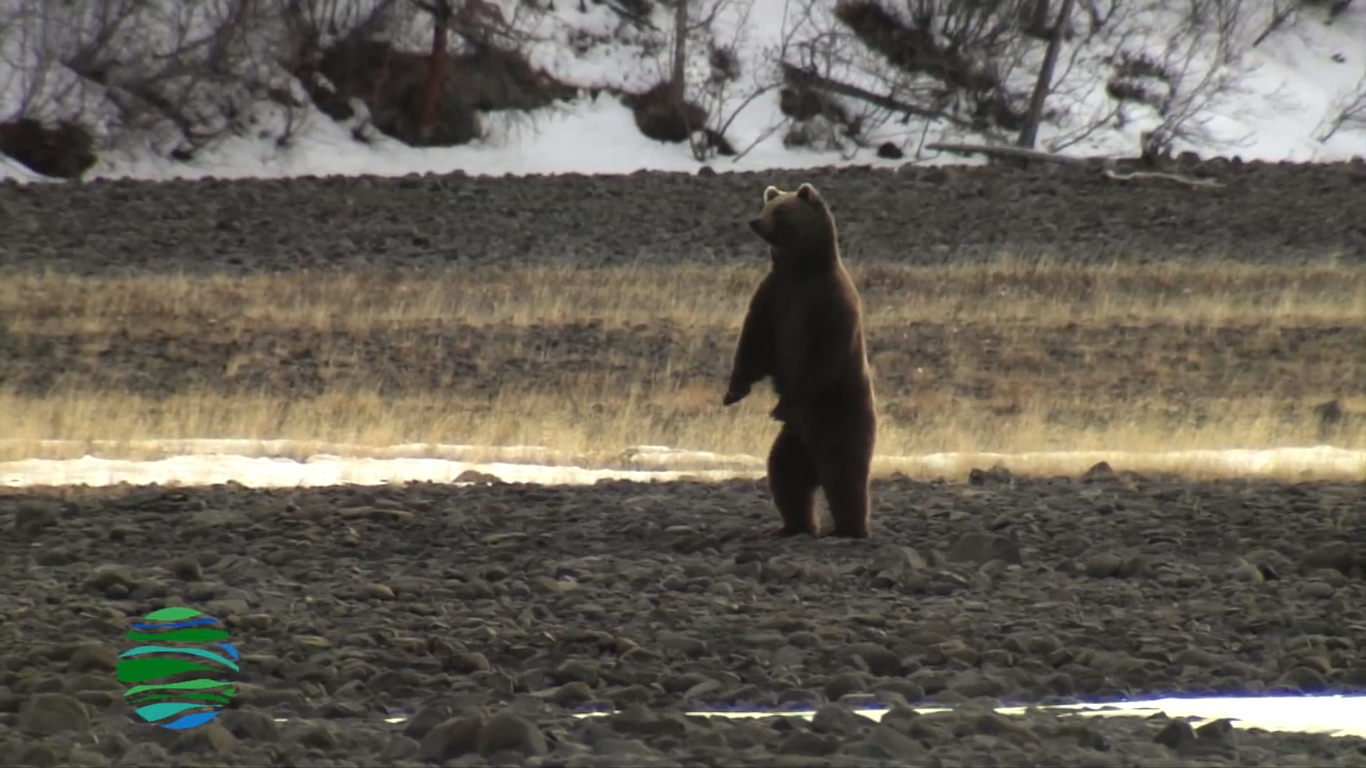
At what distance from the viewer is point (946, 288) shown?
22781 millimetres

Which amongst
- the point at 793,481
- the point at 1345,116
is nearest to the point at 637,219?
the point at 793,481

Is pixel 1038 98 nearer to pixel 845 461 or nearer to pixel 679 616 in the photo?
pixel 845 461

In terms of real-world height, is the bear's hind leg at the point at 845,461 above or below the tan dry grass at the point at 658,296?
below

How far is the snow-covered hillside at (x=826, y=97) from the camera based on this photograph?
1331 inches

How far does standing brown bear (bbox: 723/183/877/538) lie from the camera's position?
8.68 metres

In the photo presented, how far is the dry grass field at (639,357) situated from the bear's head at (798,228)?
391cm

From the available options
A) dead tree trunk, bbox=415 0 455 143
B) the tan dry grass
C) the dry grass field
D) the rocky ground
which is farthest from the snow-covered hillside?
the rocky ground

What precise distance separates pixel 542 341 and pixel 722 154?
18.5 meters

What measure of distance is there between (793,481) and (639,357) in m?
9.21

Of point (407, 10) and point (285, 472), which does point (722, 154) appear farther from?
point (285, 472)

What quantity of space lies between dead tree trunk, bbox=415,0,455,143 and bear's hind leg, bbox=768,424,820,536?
26.9 metres

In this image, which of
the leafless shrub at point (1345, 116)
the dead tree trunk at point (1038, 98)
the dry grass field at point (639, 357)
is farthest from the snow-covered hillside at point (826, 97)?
the dry grass field at point (639, 357)

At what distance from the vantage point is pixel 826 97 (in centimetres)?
3900
